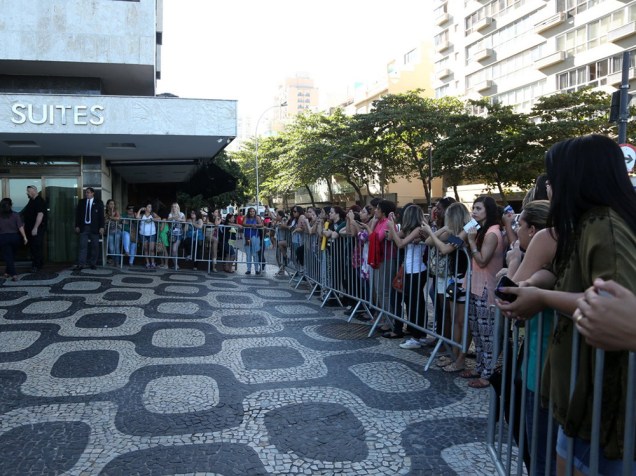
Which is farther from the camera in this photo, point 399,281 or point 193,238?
point 193,238

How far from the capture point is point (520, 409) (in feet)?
8.13

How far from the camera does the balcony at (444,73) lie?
54.2 metres

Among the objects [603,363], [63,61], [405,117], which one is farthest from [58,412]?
[405,117]

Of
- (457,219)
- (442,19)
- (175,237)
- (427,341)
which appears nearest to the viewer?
(457,219)

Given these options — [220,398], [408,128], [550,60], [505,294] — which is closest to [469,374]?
[220,398]

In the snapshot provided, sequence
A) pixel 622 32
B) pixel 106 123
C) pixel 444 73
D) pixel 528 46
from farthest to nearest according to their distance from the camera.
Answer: pixel 444 73, pixel 528 46, pixel 622 32, pixel 106 123

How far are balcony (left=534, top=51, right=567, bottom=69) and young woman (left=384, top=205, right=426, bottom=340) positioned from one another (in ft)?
122

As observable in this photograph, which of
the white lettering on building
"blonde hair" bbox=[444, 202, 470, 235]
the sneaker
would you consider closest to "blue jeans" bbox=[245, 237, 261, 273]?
the white lettering on building

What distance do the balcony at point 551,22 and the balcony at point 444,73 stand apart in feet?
46.4

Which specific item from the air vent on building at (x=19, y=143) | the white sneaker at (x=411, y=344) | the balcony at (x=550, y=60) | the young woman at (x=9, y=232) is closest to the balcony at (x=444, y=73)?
the balcony at (x=550, y=60)

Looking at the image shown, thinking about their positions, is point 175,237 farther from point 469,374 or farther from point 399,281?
point 469,374

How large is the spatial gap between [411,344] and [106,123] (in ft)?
28.2

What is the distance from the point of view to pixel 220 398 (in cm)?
443

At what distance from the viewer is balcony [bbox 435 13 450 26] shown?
55.1 meters
